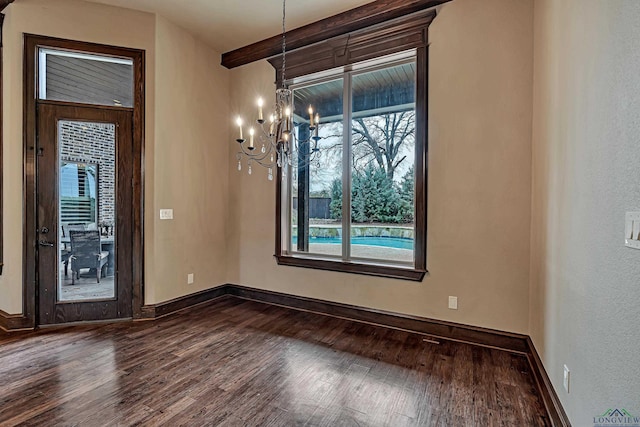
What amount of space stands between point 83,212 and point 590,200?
4.42 meters

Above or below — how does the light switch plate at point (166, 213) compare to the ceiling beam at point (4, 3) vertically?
below

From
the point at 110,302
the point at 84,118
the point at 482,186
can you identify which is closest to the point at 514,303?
the point at 482,186

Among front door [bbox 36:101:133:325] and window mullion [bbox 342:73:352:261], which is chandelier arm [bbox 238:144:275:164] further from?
front door [bbox 36:101:133:325]

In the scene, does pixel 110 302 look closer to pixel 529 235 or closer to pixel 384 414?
pixel 384 414

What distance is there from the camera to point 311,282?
3947 millimetres

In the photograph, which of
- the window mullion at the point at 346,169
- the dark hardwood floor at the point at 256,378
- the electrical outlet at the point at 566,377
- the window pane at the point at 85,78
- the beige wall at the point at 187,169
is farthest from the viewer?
the window mullion at the point at 346,169

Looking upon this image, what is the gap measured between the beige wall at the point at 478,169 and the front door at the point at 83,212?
3.12m

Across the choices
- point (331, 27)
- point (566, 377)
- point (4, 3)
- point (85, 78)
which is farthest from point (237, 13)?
point (566, 377)

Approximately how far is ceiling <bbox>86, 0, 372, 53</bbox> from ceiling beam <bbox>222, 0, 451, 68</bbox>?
7 centimetres

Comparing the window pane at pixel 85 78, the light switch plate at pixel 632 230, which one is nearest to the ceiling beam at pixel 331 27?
the window pane at pixel 85 78

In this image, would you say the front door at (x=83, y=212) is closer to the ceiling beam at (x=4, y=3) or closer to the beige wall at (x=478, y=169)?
the ceiling beam at (x=4, y=3)

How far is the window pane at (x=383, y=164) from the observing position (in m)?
3.42

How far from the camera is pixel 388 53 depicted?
3.39 metres

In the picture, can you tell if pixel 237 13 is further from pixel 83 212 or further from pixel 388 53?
pixel 83 212
